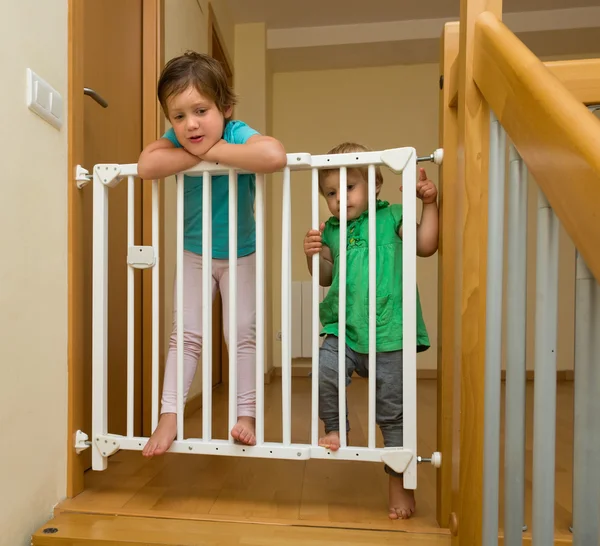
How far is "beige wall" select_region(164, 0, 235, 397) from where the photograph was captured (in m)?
2.00

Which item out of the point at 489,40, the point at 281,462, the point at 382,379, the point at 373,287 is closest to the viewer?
the point at 489,40

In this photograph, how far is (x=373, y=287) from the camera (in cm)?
110

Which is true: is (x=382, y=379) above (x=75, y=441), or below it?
above

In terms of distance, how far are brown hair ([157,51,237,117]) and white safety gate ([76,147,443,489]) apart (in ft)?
Answer: 0.60

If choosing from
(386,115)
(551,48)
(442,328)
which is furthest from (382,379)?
(551,48)

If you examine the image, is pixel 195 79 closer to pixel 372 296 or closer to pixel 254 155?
pixel 254 155

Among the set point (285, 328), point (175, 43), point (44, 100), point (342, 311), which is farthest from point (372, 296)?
point (175, 43)

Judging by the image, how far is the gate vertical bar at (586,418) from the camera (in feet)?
1.49

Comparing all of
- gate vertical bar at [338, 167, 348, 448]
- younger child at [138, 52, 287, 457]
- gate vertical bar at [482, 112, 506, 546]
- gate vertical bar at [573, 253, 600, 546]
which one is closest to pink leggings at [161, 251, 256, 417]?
younger child at [138, 52, 287, 457]

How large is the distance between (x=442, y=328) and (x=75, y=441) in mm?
936

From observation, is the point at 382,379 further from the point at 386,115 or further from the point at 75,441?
the point at 386,115

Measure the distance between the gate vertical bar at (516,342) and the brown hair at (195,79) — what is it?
0.77m

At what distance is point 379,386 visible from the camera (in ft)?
4.02

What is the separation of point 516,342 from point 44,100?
1.08 meters
